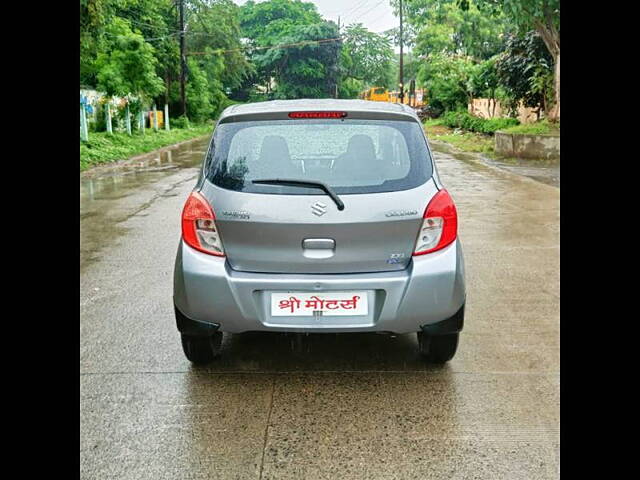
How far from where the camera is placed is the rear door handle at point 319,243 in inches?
150

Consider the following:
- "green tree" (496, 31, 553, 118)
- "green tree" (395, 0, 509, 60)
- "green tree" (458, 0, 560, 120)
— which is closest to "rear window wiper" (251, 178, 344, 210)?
"green tree" (458, 0, 560, 120)

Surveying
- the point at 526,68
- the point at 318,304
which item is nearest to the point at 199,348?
the point at 318,304

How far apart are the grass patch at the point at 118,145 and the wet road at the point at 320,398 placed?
565 inches

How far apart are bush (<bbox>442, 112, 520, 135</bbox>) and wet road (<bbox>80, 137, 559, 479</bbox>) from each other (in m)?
21.6

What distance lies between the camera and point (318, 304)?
383cm

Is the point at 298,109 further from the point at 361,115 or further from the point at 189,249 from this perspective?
the point at 189,249

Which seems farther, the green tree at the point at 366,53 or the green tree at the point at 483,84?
the green tree at the point at 366,53

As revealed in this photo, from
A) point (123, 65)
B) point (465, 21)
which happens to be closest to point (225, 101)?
point (465, 21)

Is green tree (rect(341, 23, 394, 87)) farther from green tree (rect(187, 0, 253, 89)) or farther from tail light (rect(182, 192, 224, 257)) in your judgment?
tail light (rect(182, 192, 224, 257))

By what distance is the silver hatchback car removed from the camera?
382cm

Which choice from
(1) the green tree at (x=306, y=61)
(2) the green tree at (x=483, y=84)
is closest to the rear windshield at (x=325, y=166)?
(2) the green tree at (x=483, y=84)

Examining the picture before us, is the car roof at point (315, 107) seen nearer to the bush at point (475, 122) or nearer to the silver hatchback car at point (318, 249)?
the silver hatchback car at point (318, 249)

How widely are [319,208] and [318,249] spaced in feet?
0.72

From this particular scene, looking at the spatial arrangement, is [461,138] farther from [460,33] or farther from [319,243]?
[319,243]
